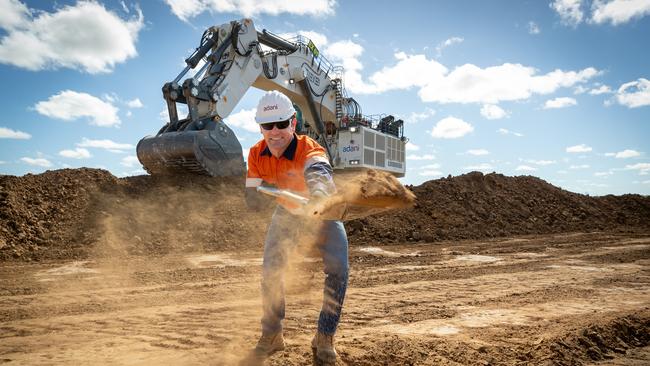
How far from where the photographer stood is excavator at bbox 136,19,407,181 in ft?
40.0

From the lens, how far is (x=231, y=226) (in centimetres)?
1177

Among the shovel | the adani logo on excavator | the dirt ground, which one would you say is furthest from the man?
the adani logo on excavator

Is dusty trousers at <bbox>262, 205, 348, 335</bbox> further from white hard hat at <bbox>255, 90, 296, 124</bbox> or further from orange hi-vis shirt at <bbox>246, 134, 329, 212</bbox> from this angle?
white hard hat at <bbox>255, 90, 296, 124</bbox>

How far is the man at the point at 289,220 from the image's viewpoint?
10.7 feet

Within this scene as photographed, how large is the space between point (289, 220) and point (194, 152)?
30.5 ft

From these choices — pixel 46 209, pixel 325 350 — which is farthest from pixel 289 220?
pixel 46 209

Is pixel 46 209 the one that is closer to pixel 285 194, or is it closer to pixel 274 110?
pixel 274 110

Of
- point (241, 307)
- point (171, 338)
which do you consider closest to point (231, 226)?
point (241, 307)

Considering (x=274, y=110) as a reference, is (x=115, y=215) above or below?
below

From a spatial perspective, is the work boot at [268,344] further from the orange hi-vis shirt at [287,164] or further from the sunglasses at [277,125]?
the sunglasses at [277,125]

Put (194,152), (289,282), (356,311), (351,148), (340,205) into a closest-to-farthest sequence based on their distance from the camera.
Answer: (340,205) < (356,311) < (289,282) < (194,152) < (351,148)

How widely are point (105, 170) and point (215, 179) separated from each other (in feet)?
13.3

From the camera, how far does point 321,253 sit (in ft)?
11.0

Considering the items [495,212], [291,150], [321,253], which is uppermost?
[291,150]
